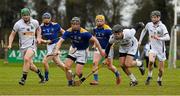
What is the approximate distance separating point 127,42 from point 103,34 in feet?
6.06

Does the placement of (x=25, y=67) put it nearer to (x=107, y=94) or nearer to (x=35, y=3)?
(x=107, y=94)

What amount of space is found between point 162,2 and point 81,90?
64.9m

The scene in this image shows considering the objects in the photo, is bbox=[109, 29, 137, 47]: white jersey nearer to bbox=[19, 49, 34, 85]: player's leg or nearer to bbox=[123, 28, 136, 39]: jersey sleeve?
bbox=[123, 28, 136, 39]: jersey sleeve

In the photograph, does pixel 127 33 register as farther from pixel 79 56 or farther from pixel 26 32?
pixel 26 32

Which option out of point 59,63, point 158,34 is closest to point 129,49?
point 158,34

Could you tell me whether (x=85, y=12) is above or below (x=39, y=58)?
above

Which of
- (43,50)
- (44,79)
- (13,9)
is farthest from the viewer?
(13,9)

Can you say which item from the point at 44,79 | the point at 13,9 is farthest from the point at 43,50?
the point at 13,9

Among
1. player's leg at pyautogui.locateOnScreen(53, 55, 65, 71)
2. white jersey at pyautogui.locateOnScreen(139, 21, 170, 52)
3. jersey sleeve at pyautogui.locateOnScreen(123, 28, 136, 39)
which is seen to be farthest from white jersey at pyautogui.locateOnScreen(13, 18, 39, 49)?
white jersey at pyautogui.locateOnScreen(139, 21, 170, 52)

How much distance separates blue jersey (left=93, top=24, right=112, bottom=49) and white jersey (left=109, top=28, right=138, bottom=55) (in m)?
1.51

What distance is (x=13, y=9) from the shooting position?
80938 millimetres

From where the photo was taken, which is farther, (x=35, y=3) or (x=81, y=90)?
(x=35, y=3)

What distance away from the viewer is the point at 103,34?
23359 mm

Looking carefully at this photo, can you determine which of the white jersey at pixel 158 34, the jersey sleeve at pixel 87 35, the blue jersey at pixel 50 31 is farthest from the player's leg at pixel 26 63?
the white jersey at pixel 158 34
